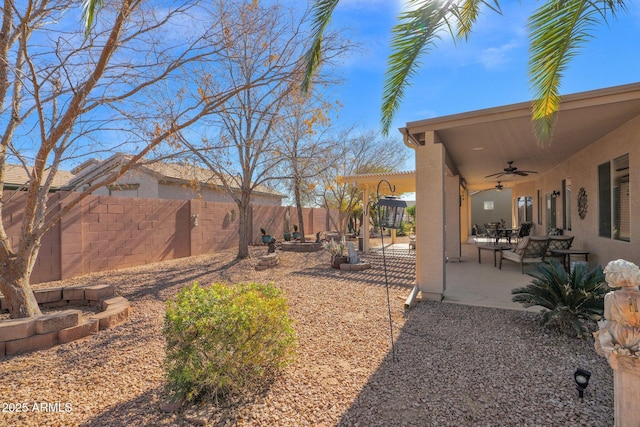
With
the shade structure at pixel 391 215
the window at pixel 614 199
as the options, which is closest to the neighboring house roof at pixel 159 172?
the shade structure at pixel 391 215

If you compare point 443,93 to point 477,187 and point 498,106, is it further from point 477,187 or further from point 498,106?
point 477,187

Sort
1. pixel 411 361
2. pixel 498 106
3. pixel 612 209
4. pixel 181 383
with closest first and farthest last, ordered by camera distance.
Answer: pixel 181 383
pixel 411 361
pixel 498 106
pixel 612 209

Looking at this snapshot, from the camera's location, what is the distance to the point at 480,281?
6.73 m

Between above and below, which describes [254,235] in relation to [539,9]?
below

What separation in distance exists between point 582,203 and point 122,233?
11.3 metres

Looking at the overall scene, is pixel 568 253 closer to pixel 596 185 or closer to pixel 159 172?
pixel 596 185

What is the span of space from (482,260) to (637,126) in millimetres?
5567

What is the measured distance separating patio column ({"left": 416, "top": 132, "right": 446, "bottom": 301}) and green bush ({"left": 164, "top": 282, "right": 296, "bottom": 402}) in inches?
132

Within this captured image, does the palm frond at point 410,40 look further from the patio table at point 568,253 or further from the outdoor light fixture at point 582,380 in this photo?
the patio table at point 568,253

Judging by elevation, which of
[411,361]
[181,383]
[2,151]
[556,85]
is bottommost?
[411,361]

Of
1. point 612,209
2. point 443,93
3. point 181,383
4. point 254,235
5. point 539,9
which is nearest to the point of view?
point 181,383

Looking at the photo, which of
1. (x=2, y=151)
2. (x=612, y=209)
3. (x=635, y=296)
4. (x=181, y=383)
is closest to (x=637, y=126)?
(x=612, y=209)

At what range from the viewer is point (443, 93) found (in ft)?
23.6

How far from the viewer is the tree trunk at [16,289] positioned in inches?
154
